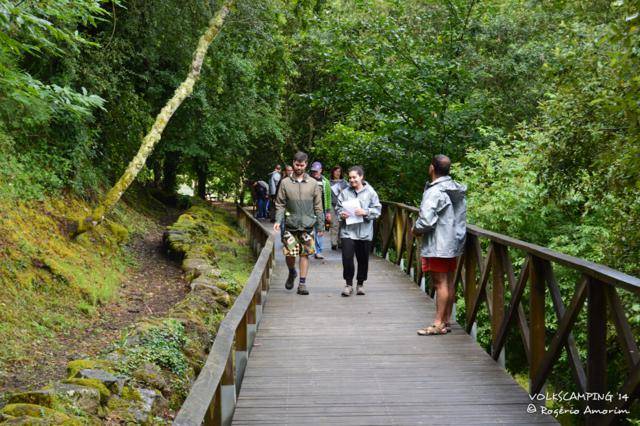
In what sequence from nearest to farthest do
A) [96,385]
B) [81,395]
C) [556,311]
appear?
[556,311]
[81,395]
[96,385]

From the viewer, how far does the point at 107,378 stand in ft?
19.1

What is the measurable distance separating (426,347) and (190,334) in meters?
3.35

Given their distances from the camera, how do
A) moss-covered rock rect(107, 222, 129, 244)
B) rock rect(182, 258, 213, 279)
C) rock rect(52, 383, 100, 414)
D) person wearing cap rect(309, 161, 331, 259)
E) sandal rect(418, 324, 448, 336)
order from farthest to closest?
1. moss-covered rock rect(107, 222, 129, 244)
2. rock rect(182, 258, 213, 279)
3. person wearing cap rect(309, 161, 331, 259)
4. sandal rect(418, 324, 448, 336)
5. rock rect(52, 383, 100, 414)

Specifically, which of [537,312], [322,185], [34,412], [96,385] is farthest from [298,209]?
[34,412]

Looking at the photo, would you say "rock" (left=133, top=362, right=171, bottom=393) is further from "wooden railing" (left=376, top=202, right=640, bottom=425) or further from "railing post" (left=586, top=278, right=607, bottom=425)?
"railing post" (left=586, top=278, right=607, bottom=425)

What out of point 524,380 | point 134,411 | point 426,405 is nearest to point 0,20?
point 134,411

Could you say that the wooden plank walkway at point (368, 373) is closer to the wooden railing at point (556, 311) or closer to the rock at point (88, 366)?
the wooden railing at point (556, 311)

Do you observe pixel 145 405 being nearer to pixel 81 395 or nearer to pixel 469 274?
pixel 81 395

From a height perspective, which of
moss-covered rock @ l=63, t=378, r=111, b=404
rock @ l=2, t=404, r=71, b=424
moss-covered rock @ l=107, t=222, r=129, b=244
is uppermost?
rock @ l=2, t=404, r=71, b=424

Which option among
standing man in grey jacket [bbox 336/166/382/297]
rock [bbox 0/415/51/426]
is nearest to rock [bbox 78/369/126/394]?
rock [bbox 0/415/51/426]

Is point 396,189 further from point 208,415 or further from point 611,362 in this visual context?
point 208,415

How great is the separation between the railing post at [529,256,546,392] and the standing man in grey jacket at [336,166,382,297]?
3.58 meters

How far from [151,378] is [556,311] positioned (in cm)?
397

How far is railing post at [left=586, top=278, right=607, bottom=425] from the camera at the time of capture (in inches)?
153
